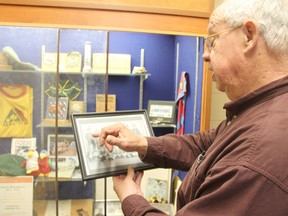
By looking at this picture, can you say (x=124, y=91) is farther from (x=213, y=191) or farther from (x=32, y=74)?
(x=213, y=191)

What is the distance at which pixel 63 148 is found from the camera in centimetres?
133

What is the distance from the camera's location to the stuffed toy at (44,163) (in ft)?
4.37

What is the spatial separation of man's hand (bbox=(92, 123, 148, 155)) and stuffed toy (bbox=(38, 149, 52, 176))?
50 centimetres

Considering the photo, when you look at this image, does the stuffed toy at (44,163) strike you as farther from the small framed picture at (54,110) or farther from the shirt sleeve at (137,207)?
the shirt sleeve at (137,207)

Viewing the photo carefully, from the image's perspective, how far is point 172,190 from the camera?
1.80 m

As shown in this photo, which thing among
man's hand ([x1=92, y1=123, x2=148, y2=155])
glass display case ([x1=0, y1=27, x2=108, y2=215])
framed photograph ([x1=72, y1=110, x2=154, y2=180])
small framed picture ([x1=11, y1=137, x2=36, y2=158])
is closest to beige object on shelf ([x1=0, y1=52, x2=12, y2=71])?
glass display case ([x1=0, y1=27, x2=108, y2=215])

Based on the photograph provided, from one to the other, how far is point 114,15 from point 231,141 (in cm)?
76

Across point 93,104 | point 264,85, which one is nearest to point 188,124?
point 93,104

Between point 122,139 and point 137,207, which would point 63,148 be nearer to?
point 122,139

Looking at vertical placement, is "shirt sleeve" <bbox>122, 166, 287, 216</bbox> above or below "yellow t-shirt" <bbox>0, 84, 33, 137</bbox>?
below

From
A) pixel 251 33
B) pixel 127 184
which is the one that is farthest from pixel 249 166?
pixel 127 184

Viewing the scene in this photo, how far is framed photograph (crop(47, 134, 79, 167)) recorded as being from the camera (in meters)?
1.31

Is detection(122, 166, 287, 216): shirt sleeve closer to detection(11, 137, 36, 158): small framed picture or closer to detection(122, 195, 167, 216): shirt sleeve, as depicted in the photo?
detection(122, 195, 167, 216): shirt sleeve

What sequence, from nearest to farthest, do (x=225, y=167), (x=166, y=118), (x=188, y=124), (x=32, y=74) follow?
(x=225, y=167) → (x=32, y=74) → (x=188, y=124) → (x=166, y=118)
